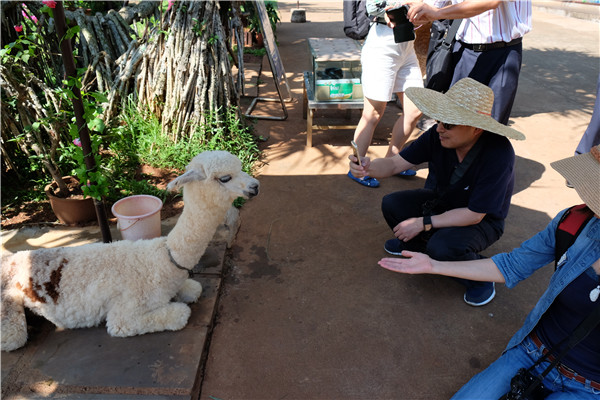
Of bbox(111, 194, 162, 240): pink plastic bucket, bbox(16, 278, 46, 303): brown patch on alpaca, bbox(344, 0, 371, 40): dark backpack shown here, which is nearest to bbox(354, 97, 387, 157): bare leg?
bbox(344, 0, 371, 40): dark backpack

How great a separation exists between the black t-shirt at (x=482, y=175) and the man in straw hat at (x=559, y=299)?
58 cm

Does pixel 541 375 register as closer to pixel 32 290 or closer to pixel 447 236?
pixel 447 236

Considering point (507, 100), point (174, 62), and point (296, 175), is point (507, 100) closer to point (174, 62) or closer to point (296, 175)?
point (296, 175)

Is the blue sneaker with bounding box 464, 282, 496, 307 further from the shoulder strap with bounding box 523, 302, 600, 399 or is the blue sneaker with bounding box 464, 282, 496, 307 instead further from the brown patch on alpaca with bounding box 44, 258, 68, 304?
the brown patch on alpaca with bounding box 44, 258, 68, 304

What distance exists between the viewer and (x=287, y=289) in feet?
10.6

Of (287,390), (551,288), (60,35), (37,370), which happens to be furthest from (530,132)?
(37,370)

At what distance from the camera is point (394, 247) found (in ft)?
11.9

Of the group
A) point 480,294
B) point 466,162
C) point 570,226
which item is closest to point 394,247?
point 480,294

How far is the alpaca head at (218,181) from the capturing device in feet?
8.09

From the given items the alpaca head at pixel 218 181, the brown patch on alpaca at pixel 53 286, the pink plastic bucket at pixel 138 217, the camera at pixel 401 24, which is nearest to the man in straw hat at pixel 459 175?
the camera at pixel 401 24

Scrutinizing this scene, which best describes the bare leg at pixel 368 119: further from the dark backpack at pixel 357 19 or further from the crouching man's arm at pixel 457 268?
the crouching man's arm at pixel 457 268

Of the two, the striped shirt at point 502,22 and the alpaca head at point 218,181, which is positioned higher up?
the striped shirt at point 502,22

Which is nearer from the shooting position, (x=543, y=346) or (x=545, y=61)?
(x=543, y=346)

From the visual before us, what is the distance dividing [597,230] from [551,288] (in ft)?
1.23
